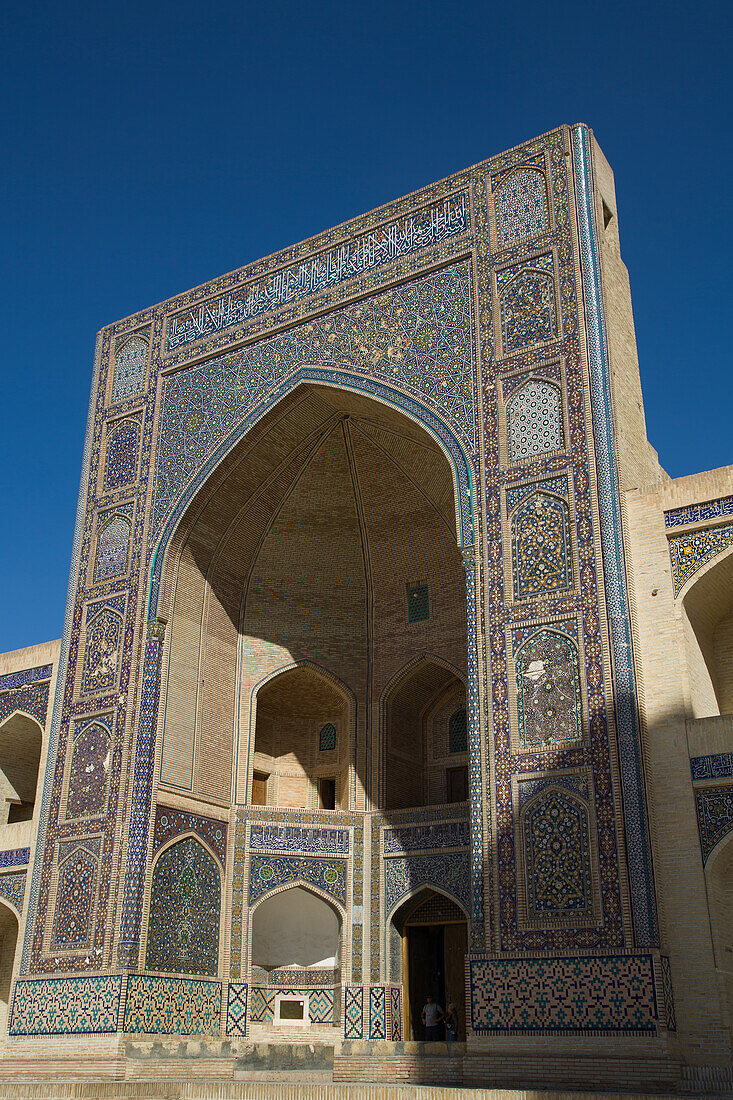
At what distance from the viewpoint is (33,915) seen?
9.62m

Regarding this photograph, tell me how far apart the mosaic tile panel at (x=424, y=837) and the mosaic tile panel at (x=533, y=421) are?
3443 millimetres

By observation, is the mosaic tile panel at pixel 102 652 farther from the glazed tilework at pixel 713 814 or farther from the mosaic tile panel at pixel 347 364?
the glazed tilework at pixel 713 814

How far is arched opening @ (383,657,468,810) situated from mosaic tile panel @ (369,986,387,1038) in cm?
176

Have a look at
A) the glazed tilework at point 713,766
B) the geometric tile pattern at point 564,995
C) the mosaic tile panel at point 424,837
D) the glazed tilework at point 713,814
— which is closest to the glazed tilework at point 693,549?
the glazed tilework at point 713,766

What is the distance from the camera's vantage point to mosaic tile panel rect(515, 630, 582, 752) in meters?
7.82

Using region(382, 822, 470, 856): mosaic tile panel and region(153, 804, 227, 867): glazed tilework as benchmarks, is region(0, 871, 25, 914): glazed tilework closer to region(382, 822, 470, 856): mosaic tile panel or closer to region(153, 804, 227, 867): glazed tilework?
region(153, 804, 227, 867): glazed tilework

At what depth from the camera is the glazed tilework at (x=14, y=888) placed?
998cm

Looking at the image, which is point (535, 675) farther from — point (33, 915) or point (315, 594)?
point (33, 915)

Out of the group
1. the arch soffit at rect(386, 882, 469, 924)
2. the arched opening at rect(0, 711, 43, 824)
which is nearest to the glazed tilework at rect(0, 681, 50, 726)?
the arched opening at rect(0, 711, 43, 824)

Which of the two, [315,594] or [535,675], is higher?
[315,594]

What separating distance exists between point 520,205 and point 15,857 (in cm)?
736

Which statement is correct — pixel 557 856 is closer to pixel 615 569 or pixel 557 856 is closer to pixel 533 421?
pixel 615 569

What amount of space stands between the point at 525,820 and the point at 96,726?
4.24 m

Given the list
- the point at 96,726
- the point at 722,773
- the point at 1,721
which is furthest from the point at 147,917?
the point at 722,773
